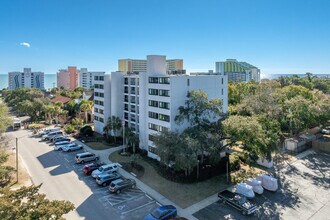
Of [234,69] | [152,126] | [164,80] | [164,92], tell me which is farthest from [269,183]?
Answer: [234,69]

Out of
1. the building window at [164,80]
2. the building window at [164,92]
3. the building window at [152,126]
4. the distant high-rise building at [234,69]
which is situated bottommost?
the building window at [152,126]

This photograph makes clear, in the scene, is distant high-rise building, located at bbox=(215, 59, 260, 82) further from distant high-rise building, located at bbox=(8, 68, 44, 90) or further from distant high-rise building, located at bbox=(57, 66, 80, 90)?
distant high-rise building, located at bbox=(8, 68, 44, 90)

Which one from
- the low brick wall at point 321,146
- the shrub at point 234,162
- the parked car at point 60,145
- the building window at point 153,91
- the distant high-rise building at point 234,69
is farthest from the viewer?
the distant high-rise building at point 234,69

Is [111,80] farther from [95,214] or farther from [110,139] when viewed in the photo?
[95,214]

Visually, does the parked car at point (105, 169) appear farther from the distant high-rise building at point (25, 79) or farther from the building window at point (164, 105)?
the distant high-rise building at point (25, 79)

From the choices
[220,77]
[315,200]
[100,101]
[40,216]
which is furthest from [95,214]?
[100,101]

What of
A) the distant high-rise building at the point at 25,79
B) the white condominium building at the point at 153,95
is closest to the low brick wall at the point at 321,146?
the white condominium building at the point at 153,95
